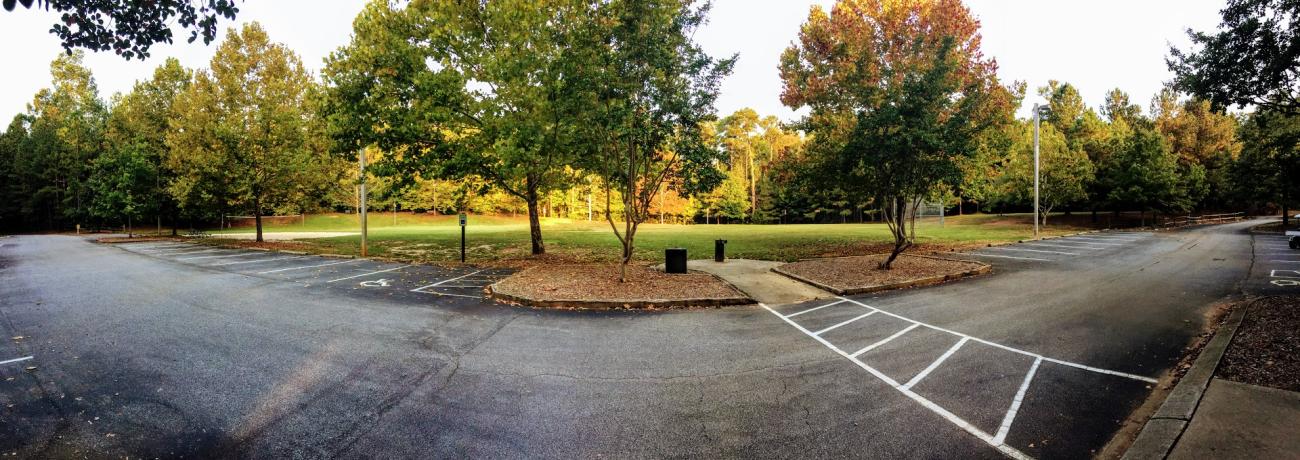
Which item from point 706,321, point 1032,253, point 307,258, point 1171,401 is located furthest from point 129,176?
point 1032,253

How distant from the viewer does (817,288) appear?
1133cm

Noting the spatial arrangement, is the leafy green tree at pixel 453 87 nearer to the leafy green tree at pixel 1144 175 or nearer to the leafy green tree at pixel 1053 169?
the leafy green tree at pixel 1053 169

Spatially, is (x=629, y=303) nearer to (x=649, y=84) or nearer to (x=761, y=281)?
(x=761, y=281)

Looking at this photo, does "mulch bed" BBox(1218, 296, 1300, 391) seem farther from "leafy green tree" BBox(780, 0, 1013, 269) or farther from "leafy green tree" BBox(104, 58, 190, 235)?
"leafy green tree" BBox(104, 58, 190, 235)

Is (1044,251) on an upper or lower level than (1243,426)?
upper

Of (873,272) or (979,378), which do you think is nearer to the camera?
(979,378)

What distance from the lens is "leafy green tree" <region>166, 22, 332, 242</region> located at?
24.5 m

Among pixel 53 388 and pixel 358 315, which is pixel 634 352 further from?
pixel 53 388

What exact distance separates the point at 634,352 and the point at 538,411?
6.86 ft

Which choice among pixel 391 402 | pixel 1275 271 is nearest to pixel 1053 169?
pixel 1275 271

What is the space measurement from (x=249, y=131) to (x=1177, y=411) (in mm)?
33641

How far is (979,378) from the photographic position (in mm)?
5305

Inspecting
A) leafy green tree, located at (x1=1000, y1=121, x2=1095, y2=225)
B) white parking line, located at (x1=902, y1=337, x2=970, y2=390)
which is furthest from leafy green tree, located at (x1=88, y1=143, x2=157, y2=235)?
leafy green tree, located at (x1=1000, y1=121, x2=1095, y2=225)

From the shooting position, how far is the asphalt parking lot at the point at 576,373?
12.8 ft
